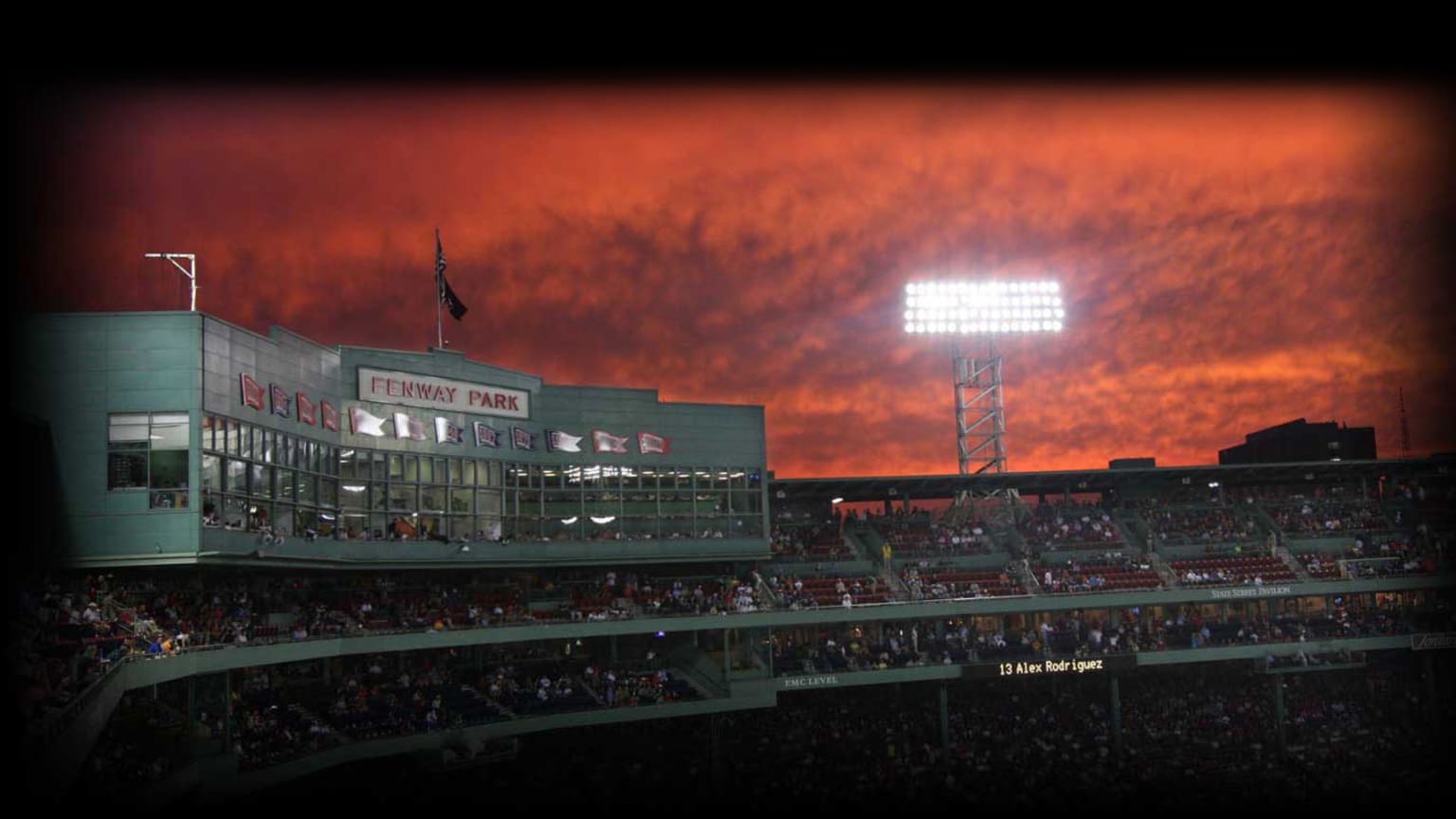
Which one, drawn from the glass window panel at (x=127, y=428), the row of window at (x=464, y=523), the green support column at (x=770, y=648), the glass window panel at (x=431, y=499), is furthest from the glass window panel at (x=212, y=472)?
the green support column at (x=770, y=648)

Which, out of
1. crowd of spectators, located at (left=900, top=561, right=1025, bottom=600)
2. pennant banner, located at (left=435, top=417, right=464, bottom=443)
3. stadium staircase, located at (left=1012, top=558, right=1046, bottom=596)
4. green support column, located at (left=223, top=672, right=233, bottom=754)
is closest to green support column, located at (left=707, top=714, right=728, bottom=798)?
crowd of spectators, located at (left=900, top=561, right=1025, bottom=600)

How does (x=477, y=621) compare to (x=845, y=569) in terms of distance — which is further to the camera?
(x=845, y=569)

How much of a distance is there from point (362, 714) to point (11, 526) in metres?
10.3

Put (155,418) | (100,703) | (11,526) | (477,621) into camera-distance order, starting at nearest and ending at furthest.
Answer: (100,703), (11,526), (155,418), (477,621)

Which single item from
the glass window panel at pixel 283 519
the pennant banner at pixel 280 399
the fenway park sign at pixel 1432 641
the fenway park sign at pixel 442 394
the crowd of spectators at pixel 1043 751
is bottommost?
the crowd of spectators at pixel 1043 751

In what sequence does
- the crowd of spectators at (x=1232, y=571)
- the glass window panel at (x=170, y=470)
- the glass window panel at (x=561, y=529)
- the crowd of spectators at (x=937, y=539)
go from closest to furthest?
1. the glass window panel at (x=170, y=470)
2. the glass window panel at (x=561, y=529)
3. the crowd of spectators at (x=1232, y=571)
4. the crowd of spectators at (x=937, y=539)

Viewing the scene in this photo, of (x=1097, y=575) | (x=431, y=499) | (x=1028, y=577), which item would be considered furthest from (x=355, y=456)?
(x=1097, y=575)

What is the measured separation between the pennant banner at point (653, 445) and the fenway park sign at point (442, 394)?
12.7 ft

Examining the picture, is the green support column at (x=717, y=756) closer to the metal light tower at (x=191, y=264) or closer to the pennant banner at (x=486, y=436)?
the pennant banner at (x=486, y=436)

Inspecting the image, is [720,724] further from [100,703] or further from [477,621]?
[100,703]

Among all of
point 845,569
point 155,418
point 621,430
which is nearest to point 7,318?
point 155,418

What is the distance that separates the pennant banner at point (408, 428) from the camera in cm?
3278

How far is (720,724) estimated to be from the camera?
3822 centimetres

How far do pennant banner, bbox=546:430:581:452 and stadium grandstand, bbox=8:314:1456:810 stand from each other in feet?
0.34
